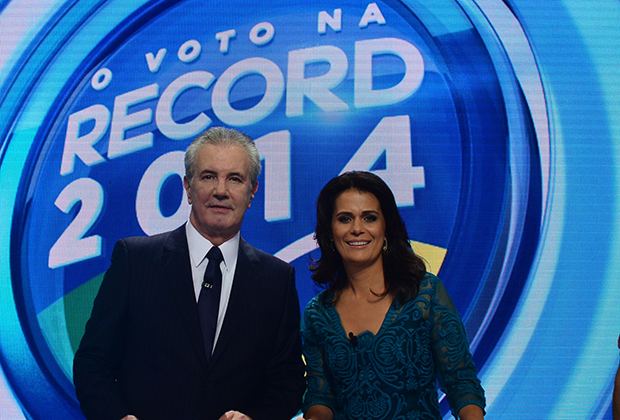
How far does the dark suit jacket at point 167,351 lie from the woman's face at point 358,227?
0.33 meters

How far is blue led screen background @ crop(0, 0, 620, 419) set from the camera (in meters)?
2.79

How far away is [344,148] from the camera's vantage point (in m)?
2.87

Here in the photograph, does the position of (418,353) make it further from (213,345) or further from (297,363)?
(213,345)

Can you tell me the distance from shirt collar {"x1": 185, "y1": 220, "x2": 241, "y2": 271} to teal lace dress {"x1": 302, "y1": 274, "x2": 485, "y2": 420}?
38cm

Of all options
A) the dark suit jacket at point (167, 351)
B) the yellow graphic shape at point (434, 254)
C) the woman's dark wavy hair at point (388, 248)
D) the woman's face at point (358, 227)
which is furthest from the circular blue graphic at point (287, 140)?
the dark suit jacket at point (167, 351)

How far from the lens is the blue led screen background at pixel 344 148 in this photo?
2789 millimetres

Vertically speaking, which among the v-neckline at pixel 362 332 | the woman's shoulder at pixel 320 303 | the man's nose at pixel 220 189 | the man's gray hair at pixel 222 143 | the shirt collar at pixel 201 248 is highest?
the man's gray hair at pixel 222 143

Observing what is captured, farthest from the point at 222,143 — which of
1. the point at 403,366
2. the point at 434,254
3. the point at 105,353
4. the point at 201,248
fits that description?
the point at 434,254

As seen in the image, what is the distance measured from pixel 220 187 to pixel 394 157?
135cm

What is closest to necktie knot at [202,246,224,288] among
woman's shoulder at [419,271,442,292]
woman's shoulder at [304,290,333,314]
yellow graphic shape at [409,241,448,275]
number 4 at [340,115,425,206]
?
woman's shoulder at [304,290,333,314]

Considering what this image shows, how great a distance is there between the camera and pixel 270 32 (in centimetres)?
290

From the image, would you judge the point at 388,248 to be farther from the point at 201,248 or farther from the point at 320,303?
the point at 201,248

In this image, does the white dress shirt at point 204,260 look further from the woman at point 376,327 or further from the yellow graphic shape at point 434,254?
the yellow graphic shape at point 434,254

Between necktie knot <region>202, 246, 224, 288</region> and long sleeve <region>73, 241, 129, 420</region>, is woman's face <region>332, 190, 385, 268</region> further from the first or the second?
long sleeve <region>73, 241, 129, 420</region>
